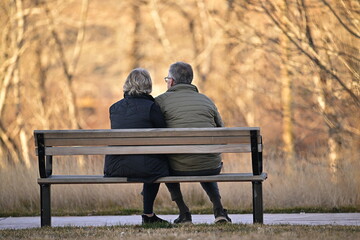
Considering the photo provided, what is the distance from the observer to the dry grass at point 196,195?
29.9 feet

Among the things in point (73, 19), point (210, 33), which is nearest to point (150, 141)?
point (210, 33)

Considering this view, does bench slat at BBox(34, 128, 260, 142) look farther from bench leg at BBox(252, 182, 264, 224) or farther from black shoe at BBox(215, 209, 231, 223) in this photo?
black shoe at BBox(215, 209, 231, 223)

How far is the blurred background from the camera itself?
31.7ft

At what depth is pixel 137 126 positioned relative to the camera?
273 inches

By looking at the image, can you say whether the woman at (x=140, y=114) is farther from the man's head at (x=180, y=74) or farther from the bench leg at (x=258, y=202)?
the bench leg at (x=258, y=202)

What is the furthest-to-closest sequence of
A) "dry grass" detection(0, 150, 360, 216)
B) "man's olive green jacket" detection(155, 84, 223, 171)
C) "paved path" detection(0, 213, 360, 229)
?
"dry grass" detection(0, 150, 360, 216) < "paved path" detection(0, 213, 360, 229) < "man's olive green jacket" detection(155, 84, 223, 171)

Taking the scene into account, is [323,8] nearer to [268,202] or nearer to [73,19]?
[268,202]

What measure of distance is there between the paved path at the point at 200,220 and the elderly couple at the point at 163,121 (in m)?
0.57

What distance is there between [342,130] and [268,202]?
12.2ft

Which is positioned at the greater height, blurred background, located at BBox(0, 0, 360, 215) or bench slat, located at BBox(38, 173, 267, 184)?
blurred background, located at BBox(0, 0, 360, 215)

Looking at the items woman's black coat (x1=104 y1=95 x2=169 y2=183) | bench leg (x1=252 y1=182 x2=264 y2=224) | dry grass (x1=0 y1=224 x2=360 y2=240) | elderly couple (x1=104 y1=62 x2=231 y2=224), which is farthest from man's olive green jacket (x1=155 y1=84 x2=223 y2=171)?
dry grass (x1=0 y1=224 x2=360 y2=240)

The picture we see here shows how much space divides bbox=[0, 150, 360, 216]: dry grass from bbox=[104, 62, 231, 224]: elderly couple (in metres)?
2.09

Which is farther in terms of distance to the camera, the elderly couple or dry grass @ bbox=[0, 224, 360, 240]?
the elderly couple

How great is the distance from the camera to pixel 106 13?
28047 millimetres
